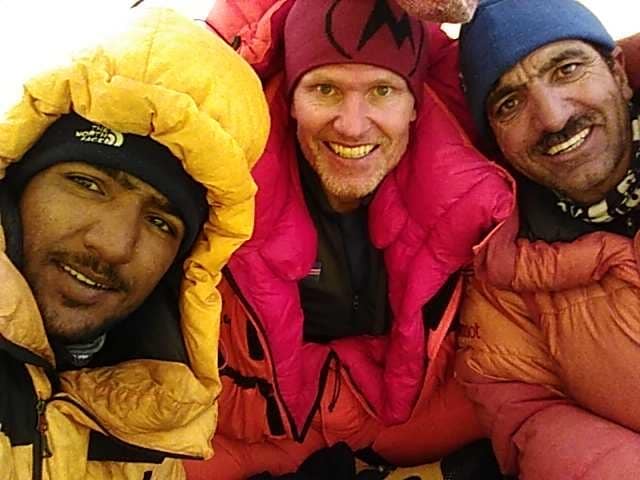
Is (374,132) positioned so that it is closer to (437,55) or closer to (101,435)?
(437,55)

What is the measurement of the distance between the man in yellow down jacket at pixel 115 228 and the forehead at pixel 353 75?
22cm

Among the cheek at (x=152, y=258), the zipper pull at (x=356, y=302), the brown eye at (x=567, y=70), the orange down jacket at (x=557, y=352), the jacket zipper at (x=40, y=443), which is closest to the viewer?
the jacket zipper at (x=40, y=443)

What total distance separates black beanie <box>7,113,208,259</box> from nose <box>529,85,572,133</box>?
0.55 m

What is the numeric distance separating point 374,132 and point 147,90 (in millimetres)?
438

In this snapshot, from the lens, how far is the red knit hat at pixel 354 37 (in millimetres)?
1421

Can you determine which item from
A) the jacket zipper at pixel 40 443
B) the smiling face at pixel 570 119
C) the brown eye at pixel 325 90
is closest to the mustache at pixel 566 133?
the smiling face at pixel 570 119

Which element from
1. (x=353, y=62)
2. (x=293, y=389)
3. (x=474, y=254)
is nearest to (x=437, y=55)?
(x=353, y=62)

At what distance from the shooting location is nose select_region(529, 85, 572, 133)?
1.40 meters

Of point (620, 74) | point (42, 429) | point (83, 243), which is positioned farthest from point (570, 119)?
point (42, 429)

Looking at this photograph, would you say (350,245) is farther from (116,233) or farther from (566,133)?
(116,233)

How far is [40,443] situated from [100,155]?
0.34 m

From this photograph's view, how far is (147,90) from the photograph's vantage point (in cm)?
112

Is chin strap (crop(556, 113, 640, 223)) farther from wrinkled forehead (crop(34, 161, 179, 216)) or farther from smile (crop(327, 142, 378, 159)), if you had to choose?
wrinkled forehead (crop(34, 161, 179, 216))

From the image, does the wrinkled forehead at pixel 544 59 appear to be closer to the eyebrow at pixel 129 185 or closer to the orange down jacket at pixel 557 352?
the orange down jacket at pixel 557 352
